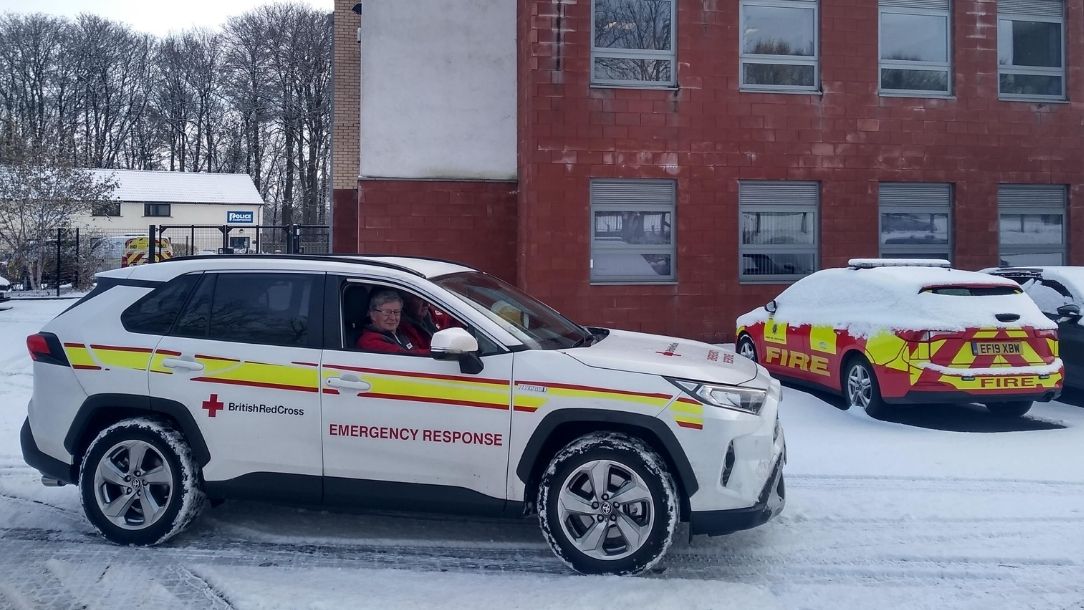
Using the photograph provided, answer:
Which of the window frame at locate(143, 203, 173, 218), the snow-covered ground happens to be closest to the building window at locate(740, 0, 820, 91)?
the snow-covered ground

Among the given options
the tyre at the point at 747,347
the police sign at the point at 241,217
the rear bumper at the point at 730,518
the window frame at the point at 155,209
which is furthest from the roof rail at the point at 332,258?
the window frame at the point at 155,209

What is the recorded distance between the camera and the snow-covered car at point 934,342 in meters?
7.86

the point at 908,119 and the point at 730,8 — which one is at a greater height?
→ the point at 730,8

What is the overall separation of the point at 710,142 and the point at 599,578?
34.1 ft

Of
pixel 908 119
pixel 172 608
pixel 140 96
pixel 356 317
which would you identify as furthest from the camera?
pixel 140 96

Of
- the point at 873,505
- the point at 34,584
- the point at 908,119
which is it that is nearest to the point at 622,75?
the point at 908,119

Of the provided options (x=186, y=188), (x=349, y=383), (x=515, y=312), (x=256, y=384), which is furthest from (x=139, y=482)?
(x=186, y=188)

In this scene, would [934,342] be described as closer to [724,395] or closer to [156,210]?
[724,395]

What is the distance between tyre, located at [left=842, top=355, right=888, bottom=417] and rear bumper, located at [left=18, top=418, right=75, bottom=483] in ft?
21.9

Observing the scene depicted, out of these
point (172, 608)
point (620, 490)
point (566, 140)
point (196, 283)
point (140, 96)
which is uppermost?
point (140, 96)

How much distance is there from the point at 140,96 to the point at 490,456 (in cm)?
5853

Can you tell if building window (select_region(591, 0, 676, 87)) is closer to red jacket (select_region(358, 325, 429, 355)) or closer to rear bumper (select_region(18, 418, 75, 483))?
red jacket (select_region(358, 325, 429, 355))

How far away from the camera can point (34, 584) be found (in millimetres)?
4355

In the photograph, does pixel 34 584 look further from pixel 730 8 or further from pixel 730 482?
pixel 730 8
